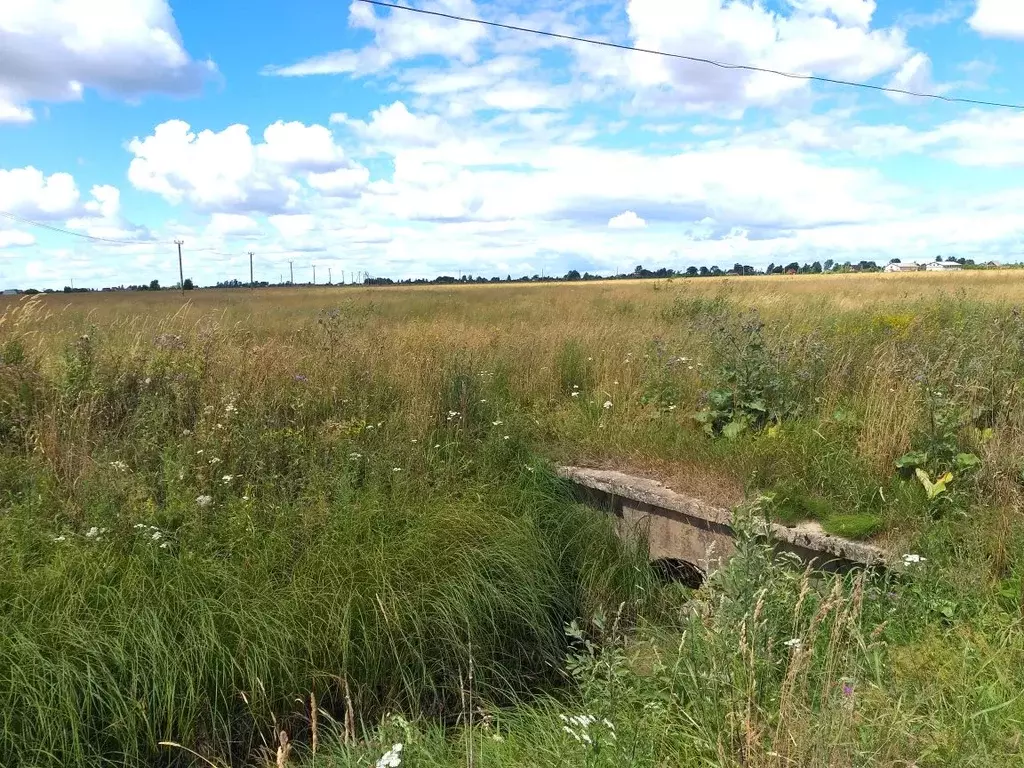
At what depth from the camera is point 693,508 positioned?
457cm

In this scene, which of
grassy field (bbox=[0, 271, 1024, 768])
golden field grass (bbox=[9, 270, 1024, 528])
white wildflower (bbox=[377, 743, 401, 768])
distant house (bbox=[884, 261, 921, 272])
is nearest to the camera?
white wildflower (bbox=[377, 743, 401, 768])

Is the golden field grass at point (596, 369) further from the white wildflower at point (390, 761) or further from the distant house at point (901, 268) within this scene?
the distant house at point (901, 268)

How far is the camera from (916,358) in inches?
215

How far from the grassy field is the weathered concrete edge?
0.43ft

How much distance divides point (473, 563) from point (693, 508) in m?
1.55

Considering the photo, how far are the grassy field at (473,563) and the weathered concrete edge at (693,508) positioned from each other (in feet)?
0.43

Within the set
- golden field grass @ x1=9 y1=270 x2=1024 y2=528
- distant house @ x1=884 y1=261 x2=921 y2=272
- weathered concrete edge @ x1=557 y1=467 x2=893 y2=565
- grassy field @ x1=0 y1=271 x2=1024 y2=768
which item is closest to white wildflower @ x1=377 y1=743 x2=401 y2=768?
grassy field @ x1=0 y1=271 x2=1024 y2=768

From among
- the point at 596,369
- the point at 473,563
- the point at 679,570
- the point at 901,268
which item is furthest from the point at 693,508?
the point at 901,268

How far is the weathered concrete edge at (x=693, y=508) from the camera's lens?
379 centimetres

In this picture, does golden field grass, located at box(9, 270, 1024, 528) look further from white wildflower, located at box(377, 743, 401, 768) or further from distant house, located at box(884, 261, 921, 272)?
distant house, located at box(884, 261, 921, 272)

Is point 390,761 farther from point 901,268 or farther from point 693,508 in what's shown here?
point 901,268

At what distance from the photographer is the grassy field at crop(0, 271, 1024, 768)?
2.42m

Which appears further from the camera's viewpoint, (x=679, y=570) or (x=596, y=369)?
(x=596, y=369)

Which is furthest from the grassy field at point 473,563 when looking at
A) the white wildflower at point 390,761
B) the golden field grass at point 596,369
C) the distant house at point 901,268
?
the distant house at point 901,268
